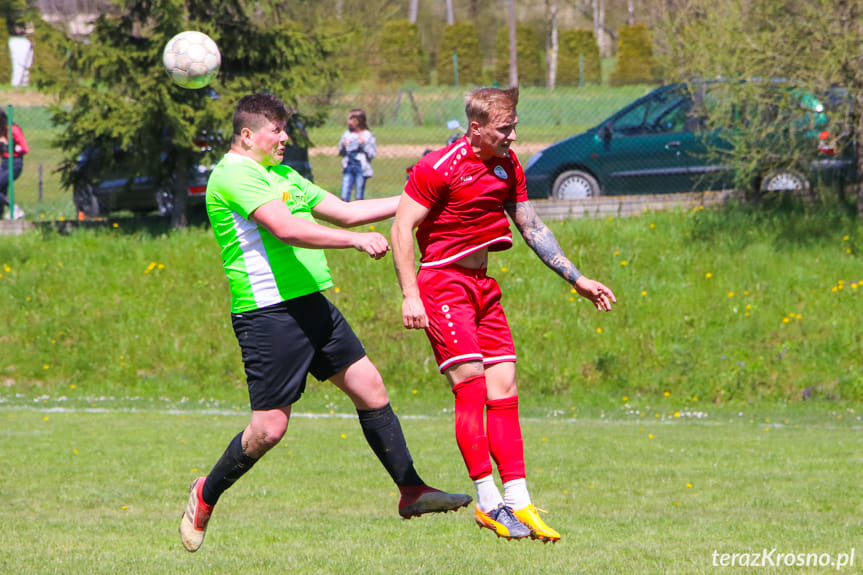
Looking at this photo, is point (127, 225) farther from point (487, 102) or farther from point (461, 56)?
point (461, 56)

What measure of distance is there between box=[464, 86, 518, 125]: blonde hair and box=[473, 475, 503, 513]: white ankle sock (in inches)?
70.9

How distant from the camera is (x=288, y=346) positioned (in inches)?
217

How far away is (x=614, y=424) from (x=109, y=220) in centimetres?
959

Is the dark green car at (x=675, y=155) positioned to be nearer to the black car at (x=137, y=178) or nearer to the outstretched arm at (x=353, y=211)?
the black car at (x=137, y=178)

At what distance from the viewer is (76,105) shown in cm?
1730

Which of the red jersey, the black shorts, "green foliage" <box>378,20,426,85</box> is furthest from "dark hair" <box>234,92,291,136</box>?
"green foliage" <box>378,20,426,85</box>

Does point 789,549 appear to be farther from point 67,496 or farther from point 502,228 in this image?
point 67,496

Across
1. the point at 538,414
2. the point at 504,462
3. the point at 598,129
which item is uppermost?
the point at 598,129

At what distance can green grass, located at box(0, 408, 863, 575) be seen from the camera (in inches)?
281

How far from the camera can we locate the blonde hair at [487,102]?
538 cm

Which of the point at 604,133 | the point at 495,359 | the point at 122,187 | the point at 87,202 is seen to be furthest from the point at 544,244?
the point at 87,202

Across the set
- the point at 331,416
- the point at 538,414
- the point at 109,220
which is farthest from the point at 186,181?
the point at 538,414

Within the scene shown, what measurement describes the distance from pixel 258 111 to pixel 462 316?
147 centimetres

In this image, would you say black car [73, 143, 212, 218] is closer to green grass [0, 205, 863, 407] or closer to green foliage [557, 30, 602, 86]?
green grass [0, 205, 863, 407]
